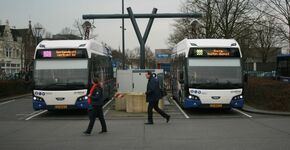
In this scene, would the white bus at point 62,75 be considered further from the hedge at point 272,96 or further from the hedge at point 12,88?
the hedge at point 12,88

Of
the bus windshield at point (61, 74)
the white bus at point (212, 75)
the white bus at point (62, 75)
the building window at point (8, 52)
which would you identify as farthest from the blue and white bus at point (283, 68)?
the building window at point (8, 52)

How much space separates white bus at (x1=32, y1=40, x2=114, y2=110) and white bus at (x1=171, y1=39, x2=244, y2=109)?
4026 millimetres

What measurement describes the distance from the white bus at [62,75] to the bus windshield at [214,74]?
4.18 meters

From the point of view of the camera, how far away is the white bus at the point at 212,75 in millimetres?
18188

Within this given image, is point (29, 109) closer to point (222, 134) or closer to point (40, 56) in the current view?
point (40, 56)

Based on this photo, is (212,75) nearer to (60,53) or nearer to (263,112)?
(263,112)

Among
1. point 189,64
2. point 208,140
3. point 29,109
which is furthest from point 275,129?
point 29,109

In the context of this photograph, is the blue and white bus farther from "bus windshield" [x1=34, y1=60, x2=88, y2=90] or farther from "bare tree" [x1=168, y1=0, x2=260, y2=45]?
"bus windshield" [x1=34, y1=60, x2=88, y2=90]

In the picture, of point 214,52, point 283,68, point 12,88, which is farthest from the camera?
point 283,68

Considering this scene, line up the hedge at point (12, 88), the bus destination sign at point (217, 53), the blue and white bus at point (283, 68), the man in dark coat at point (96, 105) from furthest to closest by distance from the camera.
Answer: the blue and white bus at point (283, 68) < the hedge at point (12, 88) < the bus destination sign at point (217, 53) < the man in dark coat at point (96, 105)

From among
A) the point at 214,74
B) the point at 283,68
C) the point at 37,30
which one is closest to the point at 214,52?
the point at 214,74

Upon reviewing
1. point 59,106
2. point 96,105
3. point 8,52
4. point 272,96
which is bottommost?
point 59,106

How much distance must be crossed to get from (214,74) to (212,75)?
0.31ft

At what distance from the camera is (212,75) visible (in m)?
18.4
